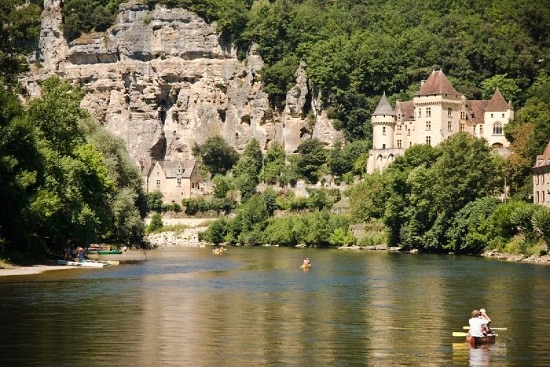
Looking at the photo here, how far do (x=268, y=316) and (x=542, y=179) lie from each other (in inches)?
2156

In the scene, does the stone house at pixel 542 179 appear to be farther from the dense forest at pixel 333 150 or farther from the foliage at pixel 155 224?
the foliage at pixel 155 224

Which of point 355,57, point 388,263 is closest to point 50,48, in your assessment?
point 355,57

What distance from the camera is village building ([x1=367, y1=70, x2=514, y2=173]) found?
13175 centimetres

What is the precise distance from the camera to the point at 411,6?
554 ft

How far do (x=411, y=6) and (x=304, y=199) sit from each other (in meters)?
43.1

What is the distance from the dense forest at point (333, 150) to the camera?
75.2m

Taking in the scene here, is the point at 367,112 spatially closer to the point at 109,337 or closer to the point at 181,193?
the point at 181,193

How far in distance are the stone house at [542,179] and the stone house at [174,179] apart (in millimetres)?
61785

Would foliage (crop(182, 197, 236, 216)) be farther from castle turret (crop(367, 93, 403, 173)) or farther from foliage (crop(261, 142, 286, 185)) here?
castle turret (crop(367, 93, 403, 173))

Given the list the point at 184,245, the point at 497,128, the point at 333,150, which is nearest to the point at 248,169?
the point at 333,150

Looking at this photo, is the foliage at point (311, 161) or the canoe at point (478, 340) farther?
the foliage at point (311, 161)

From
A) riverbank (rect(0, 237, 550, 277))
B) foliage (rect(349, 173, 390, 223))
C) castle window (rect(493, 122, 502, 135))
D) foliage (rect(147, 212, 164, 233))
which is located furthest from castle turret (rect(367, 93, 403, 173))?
foliage (rect(147, 212, 164, 233))

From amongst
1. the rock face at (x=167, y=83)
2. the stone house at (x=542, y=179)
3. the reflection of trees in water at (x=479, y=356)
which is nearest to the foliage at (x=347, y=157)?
the rock face at (x=167, y=83)

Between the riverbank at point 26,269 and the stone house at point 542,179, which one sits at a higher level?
the stone house at point 542,179
